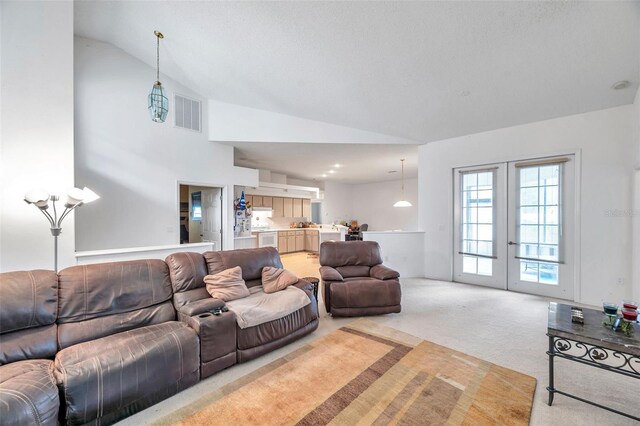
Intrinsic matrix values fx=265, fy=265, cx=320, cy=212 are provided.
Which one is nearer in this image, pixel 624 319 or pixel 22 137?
pixel 624 319

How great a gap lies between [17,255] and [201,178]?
106 inches

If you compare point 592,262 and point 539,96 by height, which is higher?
point 539,96

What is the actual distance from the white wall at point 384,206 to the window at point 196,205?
6801 mm

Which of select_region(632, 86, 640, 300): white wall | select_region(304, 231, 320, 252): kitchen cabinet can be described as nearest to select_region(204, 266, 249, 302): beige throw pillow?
select_region(632, 86, 640, 300): white wall

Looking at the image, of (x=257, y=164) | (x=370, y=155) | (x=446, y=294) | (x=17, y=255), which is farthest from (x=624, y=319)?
(x=257, y=164)

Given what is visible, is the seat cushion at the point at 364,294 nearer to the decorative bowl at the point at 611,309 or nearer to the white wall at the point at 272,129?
the decorative bowl at the point at 611,309

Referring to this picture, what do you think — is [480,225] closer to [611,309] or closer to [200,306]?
[611,309]

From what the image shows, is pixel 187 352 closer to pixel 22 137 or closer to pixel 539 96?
pixel 22 137

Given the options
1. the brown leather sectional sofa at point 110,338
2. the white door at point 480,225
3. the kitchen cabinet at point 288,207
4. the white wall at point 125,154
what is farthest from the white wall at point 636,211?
the kitchen cabinet at point 288,207

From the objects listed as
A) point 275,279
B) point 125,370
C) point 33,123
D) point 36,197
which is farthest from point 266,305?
point 33,123

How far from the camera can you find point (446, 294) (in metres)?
4.34

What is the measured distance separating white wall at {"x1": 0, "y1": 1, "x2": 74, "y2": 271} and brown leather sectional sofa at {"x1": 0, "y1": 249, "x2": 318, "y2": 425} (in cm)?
162

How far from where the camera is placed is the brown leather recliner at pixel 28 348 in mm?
1321

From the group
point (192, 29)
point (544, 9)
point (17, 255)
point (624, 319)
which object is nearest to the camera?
point (624, 319)
